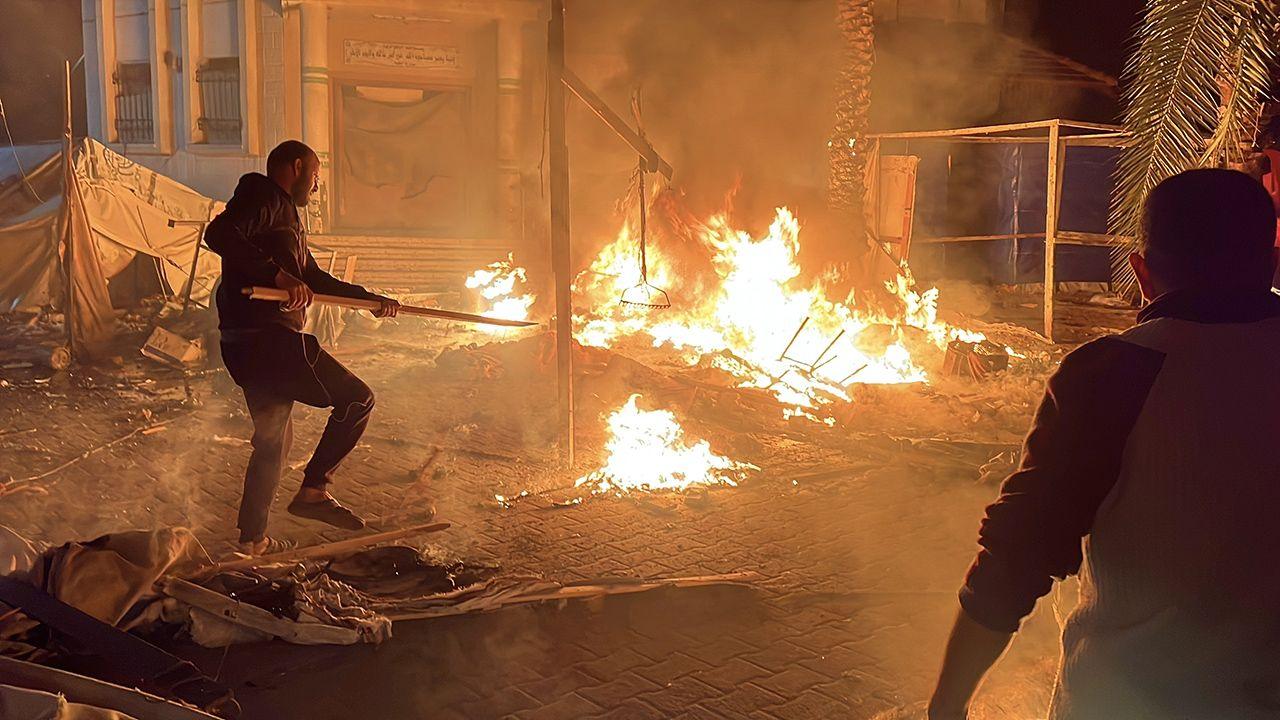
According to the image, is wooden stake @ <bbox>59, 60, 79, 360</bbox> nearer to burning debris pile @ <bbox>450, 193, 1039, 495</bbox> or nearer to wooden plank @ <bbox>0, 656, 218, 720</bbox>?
burning debris pile @ <bbox>450, 193, 1039, 495</bbox>

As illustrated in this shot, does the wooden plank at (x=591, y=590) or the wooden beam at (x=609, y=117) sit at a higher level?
the wooden beam at (x=609, y=117)

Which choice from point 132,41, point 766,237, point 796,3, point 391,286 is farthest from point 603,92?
point 132,41

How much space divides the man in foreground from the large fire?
350 inches

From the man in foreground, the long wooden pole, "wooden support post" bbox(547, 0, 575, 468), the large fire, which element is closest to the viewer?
the man in foreground

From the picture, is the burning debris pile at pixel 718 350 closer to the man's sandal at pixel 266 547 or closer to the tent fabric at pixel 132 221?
the man's sandal at pixel 266 547

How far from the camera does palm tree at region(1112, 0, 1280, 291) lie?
3.45 m

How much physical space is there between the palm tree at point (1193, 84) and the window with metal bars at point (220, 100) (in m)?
18.2

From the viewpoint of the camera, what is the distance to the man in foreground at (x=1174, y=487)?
192cm

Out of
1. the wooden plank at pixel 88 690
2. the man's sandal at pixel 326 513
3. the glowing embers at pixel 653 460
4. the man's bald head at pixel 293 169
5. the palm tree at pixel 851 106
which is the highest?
the palm tree at pixel 851 106

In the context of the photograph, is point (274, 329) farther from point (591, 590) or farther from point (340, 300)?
point (591, 590)

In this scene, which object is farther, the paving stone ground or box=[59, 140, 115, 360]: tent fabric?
box=[59, 140, 115, 360]: tent fabric

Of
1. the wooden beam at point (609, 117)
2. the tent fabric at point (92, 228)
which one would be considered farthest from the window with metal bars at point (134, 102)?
the wooden beam at point (609, 117)

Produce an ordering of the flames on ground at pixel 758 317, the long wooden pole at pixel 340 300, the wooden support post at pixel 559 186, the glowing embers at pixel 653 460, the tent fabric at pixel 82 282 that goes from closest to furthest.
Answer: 1. the long wooden pole at pixel 340 300
2. the wooden support post at pixel 559 186
3. the glowing embers at pixel 653 460
4. the flames on ground at pixel 758 317
5. the tent fabric at pixel 82 282

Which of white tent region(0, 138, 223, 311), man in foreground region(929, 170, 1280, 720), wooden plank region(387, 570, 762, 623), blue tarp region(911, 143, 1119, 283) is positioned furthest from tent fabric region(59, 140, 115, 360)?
blue tarp region(911, 143, 1119, 283)
